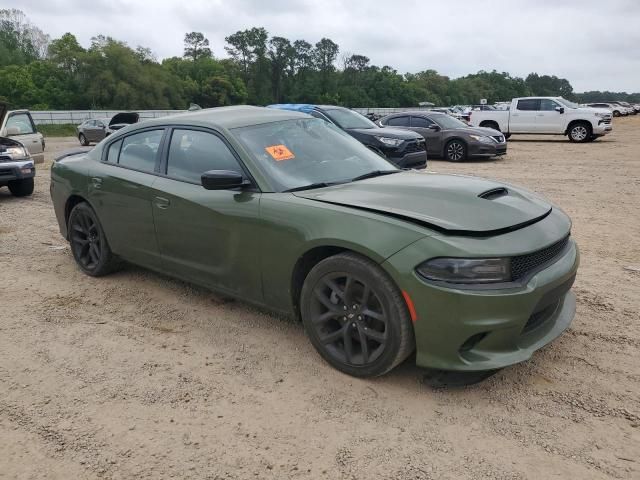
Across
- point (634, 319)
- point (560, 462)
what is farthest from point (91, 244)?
point (634, 319)

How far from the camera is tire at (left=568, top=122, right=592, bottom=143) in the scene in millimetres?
20406

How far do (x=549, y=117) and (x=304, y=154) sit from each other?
19.4 meters

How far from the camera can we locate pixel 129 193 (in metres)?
4.36

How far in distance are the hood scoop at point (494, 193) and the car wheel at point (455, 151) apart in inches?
475

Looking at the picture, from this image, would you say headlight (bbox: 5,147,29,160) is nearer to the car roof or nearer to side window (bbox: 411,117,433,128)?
the car roof

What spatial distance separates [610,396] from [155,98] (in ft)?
245

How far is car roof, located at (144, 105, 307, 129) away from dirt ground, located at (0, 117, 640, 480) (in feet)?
4.71

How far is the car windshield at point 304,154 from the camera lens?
11.9 ft

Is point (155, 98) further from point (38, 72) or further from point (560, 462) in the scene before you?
point (560, 462)

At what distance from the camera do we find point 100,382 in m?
3.17

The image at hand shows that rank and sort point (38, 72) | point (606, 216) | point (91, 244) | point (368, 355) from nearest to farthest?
point (368, 355)
point (91, 244)
point (606, 216)
point (38, 72)

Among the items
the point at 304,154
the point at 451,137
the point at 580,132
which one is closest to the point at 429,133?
the point at 451,137

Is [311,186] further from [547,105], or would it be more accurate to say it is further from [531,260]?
[547,105]

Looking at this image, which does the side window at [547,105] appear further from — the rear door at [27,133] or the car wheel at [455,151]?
the rear door at [27,133]
